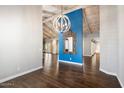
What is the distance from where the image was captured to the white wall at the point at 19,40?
3.65 meters

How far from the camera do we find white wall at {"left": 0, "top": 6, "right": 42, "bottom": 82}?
12.0 ft

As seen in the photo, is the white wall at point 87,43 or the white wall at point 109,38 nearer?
the white wall at point 109,38

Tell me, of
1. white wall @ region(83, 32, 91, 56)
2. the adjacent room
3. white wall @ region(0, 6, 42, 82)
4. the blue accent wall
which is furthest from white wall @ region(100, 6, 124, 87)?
white wall @ region(83, 32, 91, 56)

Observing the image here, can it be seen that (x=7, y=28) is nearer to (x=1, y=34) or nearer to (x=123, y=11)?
(x=1, y=34)

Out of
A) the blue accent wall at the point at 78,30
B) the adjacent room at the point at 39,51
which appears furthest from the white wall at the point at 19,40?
the blue accent wall at the point at 78,30

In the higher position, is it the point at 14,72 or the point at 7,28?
the point at 7,28

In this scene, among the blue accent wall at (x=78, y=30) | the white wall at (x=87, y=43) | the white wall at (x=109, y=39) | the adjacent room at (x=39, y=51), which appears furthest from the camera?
the white wall at (x=87, y=43)

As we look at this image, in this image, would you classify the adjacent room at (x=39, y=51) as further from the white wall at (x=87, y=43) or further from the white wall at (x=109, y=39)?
the white wall at (x=87, y=43)

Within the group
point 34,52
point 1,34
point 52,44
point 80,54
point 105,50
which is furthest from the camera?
point 52,44

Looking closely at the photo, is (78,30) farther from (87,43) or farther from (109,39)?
(87,43)

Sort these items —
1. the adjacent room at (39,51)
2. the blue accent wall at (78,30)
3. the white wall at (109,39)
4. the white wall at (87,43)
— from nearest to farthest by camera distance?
1. the adjacent room at (39,51)
2. the white wall at (109,39)
3. the blue accent wall at (78,30)
4. the white wall at (87,43)

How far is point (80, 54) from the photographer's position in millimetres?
7035

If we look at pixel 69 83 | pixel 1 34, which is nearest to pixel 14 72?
pixel 1 34

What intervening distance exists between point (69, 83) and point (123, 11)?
2444 mm
